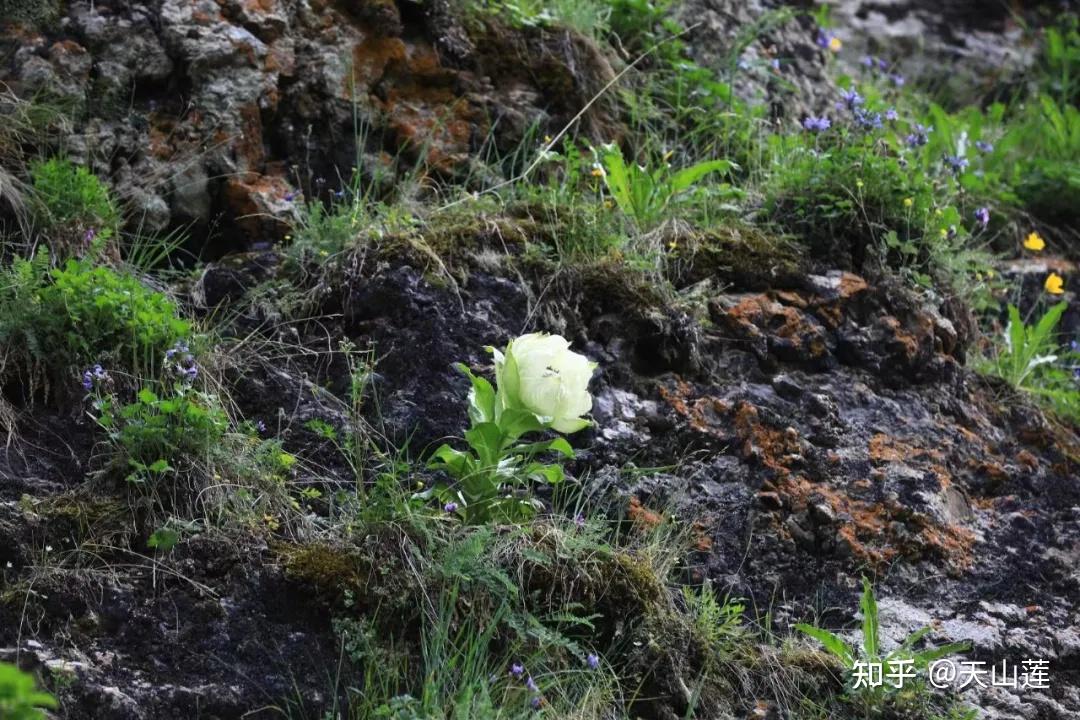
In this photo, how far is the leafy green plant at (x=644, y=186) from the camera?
13.1ft

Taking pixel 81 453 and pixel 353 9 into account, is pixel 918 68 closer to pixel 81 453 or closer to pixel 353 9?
pixel 353 9

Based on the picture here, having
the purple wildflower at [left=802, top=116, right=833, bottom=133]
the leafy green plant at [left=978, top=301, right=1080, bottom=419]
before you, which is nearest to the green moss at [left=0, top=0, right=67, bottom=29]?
the purple wildflower at [left=802, top=116, right=833, bottom=133]

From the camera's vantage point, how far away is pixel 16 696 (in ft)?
5.39

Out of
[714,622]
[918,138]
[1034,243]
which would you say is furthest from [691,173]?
[714,622]

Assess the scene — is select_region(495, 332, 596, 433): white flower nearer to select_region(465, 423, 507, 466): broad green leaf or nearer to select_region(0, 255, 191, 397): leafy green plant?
select_region(465, 423, 507, 466): broad green leaf

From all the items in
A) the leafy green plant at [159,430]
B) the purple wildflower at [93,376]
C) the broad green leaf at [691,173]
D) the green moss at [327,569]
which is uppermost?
the broad green leaf at [691,173]

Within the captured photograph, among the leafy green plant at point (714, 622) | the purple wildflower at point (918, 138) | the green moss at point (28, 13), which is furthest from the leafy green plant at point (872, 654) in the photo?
the green moss at point (28, 13)

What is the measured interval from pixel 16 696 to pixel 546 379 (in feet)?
4.74

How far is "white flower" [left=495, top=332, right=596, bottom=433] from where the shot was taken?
9.30 ft

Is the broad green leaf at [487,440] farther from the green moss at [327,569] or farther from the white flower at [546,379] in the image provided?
the green moss at [327,569]

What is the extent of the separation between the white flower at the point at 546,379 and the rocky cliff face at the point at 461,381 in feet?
1.31

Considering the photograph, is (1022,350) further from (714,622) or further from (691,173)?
(714,622)

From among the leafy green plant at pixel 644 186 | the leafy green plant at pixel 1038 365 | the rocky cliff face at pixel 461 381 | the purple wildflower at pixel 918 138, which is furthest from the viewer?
the purple wildflower at pixel 918 138

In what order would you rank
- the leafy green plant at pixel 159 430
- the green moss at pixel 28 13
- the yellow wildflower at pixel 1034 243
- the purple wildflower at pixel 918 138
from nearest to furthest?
the leafy green plant at pixel 159 430
the green moss at pixel 28 13
the purple wildflower at pixel 918 138
the yellow wildflower at pixel 1034 243
